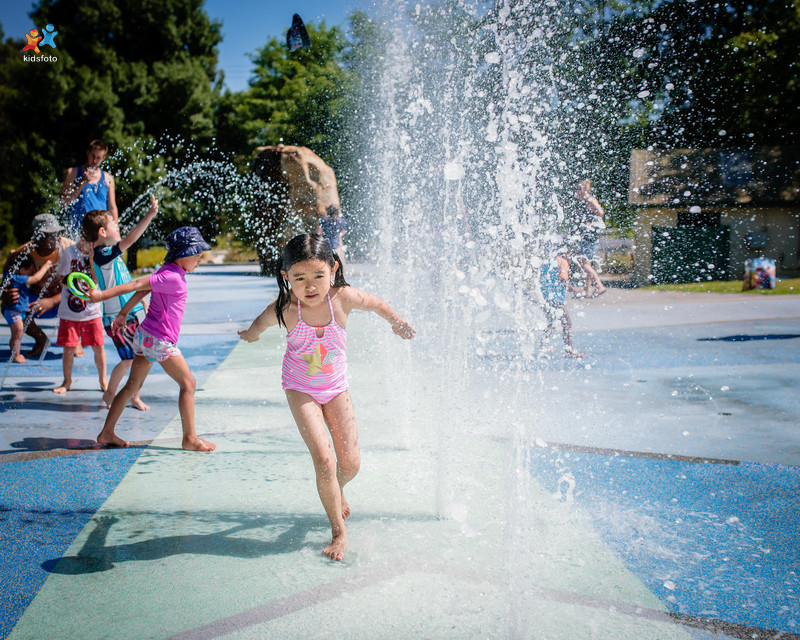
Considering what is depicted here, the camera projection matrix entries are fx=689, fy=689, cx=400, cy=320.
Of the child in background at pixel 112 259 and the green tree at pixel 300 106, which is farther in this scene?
the green tree at pixel 300 106

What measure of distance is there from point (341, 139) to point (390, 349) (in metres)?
28.1

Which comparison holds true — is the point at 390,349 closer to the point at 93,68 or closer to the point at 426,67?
the point at 426,67

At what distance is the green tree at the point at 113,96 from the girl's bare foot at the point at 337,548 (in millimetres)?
26607

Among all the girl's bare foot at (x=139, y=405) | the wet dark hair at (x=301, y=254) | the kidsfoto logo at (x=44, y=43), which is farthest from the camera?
the kidsfoto logo at (x=44, y=43)

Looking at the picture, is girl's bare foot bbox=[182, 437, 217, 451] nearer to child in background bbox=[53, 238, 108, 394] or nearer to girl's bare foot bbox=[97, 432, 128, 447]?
girl's bare foot bbox=[97, 432, 128, 447]

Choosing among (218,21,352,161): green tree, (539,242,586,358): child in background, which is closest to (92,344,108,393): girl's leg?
(539,242,586,358): child in background

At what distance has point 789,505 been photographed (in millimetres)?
3193

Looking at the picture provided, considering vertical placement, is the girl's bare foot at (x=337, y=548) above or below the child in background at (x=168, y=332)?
below

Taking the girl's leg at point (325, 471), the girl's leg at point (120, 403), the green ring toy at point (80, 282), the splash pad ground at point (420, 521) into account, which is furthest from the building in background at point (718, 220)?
the girl's leg at point (325, 471)

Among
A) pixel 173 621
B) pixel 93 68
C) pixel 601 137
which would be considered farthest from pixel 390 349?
pixel 93 68

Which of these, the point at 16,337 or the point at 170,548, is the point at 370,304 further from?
the point at 16,337

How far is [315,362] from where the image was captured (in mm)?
2830

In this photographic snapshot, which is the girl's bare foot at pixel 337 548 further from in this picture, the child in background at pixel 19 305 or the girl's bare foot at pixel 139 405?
the child in background at pixel 19 305

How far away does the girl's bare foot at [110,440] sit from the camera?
4.10m
